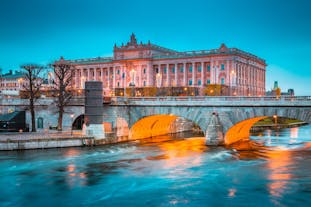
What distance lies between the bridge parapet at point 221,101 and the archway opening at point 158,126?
3.11m

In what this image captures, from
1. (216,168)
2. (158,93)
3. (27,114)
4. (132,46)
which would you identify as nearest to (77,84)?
(132,46)

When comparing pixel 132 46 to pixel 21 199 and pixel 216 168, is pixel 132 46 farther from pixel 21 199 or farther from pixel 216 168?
pixel 21 199

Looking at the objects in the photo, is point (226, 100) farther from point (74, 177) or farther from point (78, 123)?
point (78, 123)

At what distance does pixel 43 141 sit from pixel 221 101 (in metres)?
24.5

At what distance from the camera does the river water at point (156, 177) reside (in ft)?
105

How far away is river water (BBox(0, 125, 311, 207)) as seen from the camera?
32.0 meters

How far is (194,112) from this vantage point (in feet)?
192

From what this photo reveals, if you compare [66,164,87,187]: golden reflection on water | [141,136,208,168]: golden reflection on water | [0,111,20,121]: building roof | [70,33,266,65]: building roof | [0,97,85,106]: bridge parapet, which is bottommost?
[66,164,87,187]: golden reflection on water

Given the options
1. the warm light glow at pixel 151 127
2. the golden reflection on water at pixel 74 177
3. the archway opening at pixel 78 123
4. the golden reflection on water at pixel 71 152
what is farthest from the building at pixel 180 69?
the golden reflection on water at pixel 74 177

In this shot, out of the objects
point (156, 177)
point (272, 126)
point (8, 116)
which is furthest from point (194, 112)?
point (272, 126)

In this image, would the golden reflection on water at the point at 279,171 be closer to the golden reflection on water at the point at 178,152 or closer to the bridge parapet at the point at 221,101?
the bridge parapet at the point at 221,101

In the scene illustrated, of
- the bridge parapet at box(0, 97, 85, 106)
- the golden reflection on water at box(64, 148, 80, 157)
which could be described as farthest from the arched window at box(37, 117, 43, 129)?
the golden reflection on water at box(64, 148, 80, 157)

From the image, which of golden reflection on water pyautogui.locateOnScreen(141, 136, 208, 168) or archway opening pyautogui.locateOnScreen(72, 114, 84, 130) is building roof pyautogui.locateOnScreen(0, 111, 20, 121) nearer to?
archway opening pyautogui.locateOnScreen(72, 114, 84, 130)

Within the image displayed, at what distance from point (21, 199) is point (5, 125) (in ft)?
130
